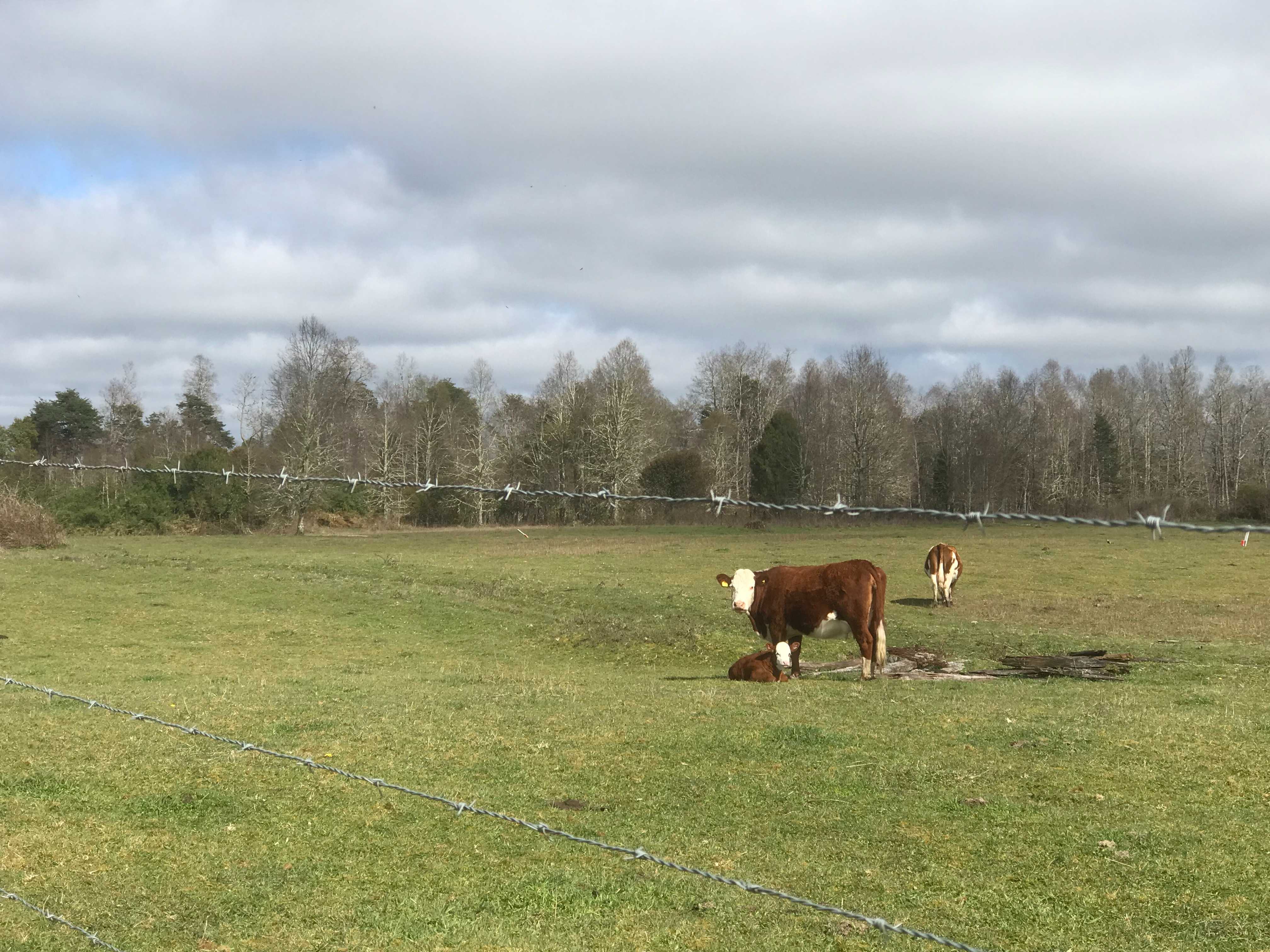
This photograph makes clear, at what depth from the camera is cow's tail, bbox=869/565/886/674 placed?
1523cm

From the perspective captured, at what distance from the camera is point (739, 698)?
13.3 meters

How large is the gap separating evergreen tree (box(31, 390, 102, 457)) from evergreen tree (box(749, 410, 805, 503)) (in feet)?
153

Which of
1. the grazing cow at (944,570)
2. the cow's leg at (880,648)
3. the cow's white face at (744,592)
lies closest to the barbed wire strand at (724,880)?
the cow's white face at (744,592)

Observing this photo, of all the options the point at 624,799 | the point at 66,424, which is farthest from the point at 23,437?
the point at 624,799

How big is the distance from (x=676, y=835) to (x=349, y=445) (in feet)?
193

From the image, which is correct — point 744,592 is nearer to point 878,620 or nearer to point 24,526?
point 878,620

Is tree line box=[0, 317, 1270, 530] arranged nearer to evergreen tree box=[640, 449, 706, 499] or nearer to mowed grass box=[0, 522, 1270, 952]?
evergreen tree box=[640, 449, 706, 499]

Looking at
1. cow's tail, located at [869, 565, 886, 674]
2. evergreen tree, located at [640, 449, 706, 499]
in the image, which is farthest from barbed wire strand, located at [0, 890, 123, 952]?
evergreen tree, located at [640, 449, 706, 499]

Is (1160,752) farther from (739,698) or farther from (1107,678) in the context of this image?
(1107,678)

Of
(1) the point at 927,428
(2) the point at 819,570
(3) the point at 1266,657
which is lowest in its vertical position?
(3) the point at 1266,657

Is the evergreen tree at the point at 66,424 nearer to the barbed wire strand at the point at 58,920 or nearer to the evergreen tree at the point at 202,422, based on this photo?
the evergreen tree at the point at 202,422

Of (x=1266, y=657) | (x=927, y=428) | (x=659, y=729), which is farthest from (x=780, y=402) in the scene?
(x=659, y=729)

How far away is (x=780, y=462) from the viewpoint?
231ft

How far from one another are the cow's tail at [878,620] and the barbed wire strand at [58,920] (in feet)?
37.5
